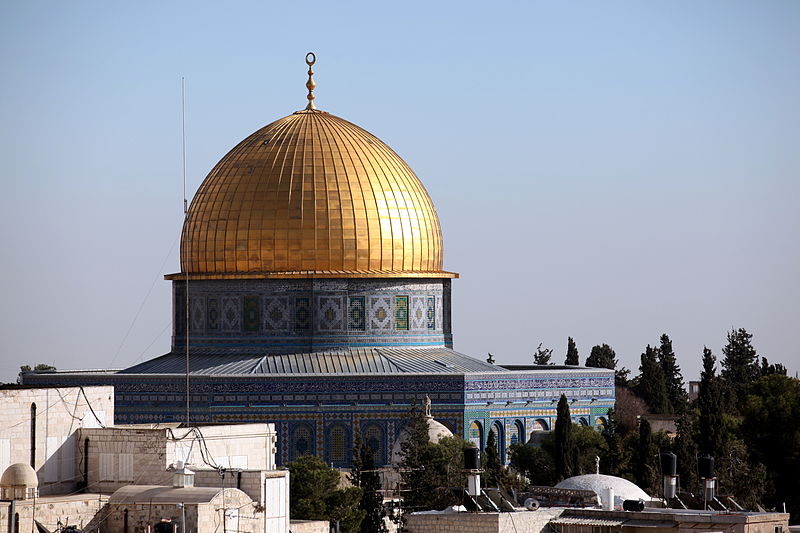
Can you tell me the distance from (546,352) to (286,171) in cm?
1870

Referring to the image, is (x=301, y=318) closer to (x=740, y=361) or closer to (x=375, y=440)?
(x=375, y=440)

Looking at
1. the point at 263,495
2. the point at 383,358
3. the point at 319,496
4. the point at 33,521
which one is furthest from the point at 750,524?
the point at 383,358

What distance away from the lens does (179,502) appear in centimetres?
2692

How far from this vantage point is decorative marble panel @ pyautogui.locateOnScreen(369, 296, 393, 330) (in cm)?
4684

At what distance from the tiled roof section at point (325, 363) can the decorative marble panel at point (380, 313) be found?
52 centimetres

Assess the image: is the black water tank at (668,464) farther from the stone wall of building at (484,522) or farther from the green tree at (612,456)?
the green tree at (612,456)

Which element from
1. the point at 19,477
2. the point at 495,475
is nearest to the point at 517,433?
the point at 495,475

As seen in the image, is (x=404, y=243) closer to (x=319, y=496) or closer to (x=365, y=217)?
(x=365, y=217)

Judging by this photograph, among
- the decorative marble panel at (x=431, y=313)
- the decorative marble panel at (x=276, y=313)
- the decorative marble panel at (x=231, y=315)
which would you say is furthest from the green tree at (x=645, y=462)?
the decorative marble panel at (x=231, y=315)

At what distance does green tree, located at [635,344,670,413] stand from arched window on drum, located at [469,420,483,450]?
14.0m

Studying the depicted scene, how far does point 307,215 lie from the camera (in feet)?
156

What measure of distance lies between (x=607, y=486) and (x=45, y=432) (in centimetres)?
818

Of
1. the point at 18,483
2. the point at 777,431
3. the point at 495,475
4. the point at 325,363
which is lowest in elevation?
the point at 495,475

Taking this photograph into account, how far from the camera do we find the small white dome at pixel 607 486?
32.6 metres
